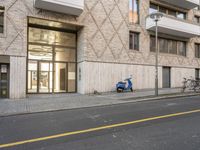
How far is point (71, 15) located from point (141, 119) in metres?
11.0

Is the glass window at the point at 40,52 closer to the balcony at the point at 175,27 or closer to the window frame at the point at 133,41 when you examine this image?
the window frame at the point at 133,41

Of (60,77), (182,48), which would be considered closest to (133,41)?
(182,48)

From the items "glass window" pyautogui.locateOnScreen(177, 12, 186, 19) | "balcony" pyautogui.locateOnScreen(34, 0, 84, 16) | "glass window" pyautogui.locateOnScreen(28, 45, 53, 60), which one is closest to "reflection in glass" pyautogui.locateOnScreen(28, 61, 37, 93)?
"glass window" pyautogui.locateOnScreen(28, 45, 53, 60)

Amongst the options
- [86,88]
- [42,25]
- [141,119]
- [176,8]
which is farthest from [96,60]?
[176,8]

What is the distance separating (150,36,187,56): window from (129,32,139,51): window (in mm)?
1840

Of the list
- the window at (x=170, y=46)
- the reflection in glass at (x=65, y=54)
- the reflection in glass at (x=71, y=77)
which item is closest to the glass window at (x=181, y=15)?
the window at (x=170, y=46)

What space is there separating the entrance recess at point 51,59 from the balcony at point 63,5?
4.51 feet

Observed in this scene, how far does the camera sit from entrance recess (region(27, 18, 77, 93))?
16.2 meters

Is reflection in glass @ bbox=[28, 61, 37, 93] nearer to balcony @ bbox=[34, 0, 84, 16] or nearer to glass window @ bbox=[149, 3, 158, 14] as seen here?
balcony @ bbox=[34, 0, 84, 16]

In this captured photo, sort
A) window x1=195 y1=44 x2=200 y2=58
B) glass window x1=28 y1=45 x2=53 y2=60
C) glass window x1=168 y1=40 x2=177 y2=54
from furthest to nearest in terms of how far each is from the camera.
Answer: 1. window x1=195 y1=44 x2=200 y2=58
2. glass window x1=168 y1=40 x2=177 y2=54
3. glass window x1=28 y1=45 x2=53 y2=60

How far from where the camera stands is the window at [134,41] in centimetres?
1954

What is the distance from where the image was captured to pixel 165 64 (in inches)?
850

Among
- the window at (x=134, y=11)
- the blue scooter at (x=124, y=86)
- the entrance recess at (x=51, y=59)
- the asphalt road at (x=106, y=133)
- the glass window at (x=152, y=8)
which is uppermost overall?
the glass window at (x=152, y=8)

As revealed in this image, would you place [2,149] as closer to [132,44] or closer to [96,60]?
[96,60]
